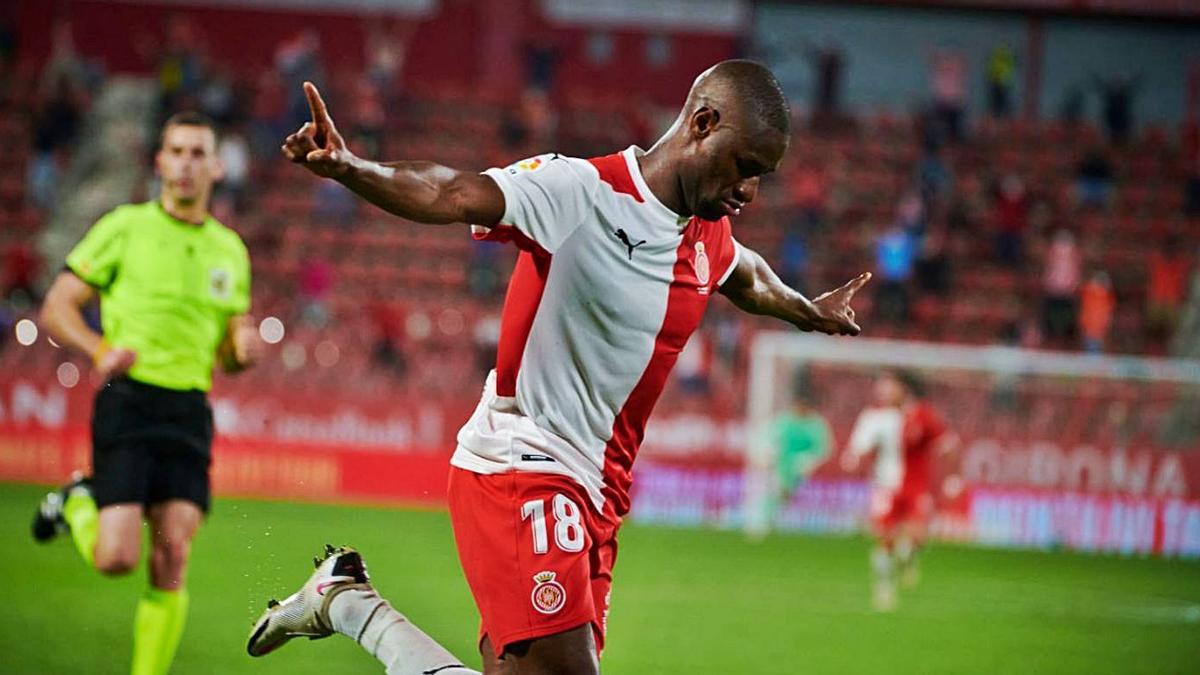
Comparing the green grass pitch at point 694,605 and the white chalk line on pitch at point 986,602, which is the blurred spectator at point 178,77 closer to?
the green grass pitch at point 694,605

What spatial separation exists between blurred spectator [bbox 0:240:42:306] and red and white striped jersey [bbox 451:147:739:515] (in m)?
19.3

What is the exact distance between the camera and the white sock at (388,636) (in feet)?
17.1

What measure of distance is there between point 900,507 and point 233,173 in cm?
1475

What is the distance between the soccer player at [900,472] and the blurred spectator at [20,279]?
12.6 meters

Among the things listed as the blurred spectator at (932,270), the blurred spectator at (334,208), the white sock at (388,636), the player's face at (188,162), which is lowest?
the white sock at (388,636)

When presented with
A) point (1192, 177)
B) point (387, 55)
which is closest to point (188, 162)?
point (387, 55)

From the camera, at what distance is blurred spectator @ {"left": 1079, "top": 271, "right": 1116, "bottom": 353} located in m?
25.1

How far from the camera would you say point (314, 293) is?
80.2 feet

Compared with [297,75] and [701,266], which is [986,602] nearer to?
[701,266]

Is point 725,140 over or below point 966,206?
below

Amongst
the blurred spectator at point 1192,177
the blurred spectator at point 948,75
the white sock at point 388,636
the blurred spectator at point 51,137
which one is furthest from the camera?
the blurred spectator at point 948,75

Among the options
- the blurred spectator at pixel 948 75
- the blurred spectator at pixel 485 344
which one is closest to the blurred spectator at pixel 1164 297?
the blurred spectator at pixel 948 75

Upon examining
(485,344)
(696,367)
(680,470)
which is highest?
(485,344)

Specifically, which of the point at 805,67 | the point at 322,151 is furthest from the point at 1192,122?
the point at 322,151
